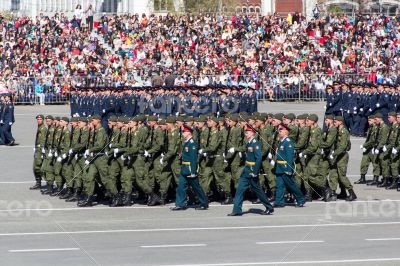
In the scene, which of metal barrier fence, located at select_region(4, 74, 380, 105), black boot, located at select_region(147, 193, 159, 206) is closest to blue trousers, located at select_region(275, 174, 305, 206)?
black boot, located at select_region(147, 193, 159, 206)

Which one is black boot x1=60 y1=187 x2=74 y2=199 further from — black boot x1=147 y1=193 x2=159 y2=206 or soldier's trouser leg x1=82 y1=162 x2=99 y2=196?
black boot x1=147 y1=193 x2=159 y2=206

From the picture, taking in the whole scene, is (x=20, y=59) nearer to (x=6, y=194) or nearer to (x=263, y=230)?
(x=6, y=194)

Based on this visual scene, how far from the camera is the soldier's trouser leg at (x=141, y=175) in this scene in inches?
800

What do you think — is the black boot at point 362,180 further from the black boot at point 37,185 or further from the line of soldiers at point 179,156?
the black boot at point 37,185

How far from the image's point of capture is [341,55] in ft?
167

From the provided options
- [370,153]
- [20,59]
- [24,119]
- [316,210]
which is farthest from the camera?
[20,59]

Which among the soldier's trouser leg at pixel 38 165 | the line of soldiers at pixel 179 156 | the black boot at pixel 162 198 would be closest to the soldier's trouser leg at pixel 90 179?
the line of soldiers at pixel 179 156

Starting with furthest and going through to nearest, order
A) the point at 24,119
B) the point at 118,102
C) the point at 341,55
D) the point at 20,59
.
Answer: the point at 341,55, the point at 20,59, the point at 24,119, the point at 118,102

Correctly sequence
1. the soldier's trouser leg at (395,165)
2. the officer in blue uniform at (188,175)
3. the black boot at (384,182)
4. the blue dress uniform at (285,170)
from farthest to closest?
the black boot at (384,182) → the soldier's trouser leg at (395,165) → the blue dress uniform at (285,170) → the officer in blue uniform at (188,175)

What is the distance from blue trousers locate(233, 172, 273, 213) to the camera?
1883cm

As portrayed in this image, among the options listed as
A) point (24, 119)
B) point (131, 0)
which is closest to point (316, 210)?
point (24, 119)

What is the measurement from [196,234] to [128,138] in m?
3.97

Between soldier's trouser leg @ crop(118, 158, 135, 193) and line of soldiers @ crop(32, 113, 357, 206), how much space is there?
0.06 feet

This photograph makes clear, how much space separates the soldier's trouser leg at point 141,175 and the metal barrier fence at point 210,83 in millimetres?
23470
